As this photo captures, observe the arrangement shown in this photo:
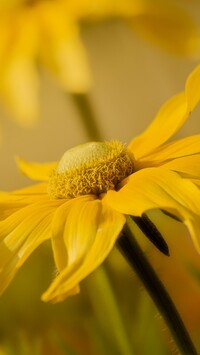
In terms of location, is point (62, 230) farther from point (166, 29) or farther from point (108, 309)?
point (166, 29)

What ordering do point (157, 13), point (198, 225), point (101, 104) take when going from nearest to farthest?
1. point (198, 225)
2. point (157, 13)
3. point (101, 104)

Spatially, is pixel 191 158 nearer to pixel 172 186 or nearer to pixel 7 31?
pixel 172 186

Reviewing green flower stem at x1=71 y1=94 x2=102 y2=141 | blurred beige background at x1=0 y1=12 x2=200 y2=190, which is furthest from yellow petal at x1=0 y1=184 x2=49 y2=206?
blurred beige background at x1=0 y1=12 x2=200 y2=190

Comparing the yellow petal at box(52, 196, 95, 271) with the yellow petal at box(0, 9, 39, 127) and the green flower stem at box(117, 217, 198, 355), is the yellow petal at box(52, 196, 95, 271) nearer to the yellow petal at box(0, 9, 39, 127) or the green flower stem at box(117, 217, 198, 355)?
the green flower stem at box(117, 217, 198, 355)

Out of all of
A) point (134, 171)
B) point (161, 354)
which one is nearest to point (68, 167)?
point (134, 171)

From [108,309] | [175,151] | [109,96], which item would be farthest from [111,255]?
[109,96]

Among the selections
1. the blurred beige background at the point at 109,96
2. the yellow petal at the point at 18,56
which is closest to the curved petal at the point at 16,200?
the yellow petal at the point at 18,56
